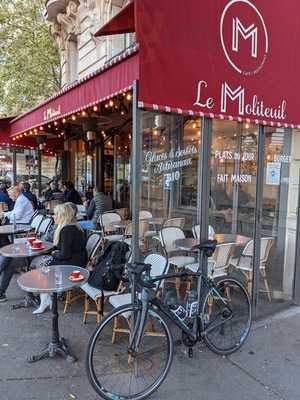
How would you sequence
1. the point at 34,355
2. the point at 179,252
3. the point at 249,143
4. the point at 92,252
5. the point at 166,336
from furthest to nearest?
the point at 179,252 < the point at 92,252 < the point at 249,143 < the point at 34,355 < the point at 166,336

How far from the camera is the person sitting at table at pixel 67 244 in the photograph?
154 inches

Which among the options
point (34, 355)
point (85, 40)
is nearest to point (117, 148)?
point (85, 40)

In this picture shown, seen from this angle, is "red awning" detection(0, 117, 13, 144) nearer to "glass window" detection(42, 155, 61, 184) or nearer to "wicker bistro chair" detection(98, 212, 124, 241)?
"wicker bistro chair" detection(98, 212, 124, 241)

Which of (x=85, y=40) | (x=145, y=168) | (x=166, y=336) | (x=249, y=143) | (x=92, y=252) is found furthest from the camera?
(x=85, y=40)

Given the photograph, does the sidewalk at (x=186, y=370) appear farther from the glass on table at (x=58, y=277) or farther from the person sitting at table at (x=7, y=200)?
the person sitting at table at (x=7, y=200)

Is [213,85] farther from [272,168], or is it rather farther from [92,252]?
[92,252]

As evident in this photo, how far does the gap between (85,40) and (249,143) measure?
856cm

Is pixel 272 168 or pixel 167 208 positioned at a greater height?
pixel 272 168

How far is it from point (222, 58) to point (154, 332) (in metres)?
2.73

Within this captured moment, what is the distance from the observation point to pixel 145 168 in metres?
3.44

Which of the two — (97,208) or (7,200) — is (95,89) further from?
(7,200)

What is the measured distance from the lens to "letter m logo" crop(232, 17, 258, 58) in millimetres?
3486

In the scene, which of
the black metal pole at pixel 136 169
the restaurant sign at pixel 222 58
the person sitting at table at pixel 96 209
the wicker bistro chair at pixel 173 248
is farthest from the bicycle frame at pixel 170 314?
the person sitting at table at pixel 96 209

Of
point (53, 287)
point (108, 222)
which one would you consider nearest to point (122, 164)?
point (108, 222)
